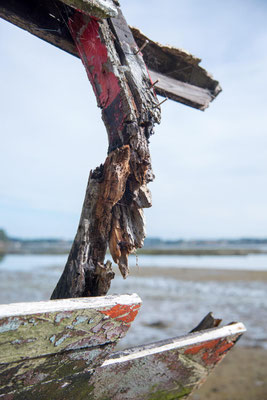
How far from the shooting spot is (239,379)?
4953mm

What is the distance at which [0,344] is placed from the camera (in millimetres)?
1053

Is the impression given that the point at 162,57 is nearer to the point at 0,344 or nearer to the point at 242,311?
the point at 0,344

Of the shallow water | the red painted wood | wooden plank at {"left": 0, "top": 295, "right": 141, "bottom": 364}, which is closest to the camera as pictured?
wooden plank at {"left": 0, "top": 295, "right": 141, "bottom": 364}

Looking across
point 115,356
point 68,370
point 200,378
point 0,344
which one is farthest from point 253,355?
point 0,344

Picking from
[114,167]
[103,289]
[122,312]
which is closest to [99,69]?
[114,167]

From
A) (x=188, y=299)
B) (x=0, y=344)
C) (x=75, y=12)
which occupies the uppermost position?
(x=75, y=12)

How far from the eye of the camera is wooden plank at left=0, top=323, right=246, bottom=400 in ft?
4.54

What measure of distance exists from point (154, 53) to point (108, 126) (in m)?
1.09

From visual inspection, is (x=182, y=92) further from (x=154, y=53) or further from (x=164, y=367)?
(x=164, y=367)

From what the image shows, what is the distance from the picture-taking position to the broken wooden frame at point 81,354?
1.10m

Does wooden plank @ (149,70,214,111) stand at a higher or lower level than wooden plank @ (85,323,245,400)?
higher

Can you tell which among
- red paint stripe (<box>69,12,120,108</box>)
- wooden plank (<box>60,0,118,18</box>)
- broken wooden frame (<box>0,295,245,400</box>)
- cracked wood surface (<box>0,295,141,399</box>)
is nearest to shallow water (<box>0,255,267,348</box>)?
broken wooden frame (<box>0,295,245,400</box>)

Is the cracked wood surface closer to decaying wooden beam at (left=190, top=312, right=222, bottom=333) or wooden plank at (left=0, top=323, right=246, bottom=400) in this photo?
wooden plank at (left=0, top=323, right=246, bottom=400)

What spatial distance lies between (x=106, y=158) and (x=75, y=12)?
1034mm
